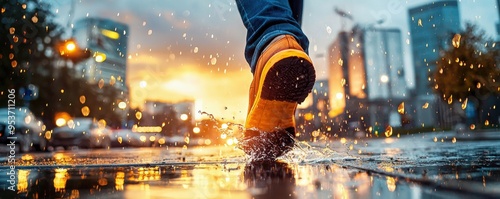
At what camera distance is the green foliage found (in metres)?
22.5

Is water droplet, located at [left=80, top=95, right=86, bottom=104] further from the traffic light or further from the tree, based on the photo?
the tree

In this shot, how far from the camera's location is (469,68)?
80.9 ft

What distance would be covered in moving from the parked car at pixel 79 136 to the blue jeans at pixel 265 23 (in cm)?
1543

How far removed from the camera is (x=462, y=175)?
1.59 metres

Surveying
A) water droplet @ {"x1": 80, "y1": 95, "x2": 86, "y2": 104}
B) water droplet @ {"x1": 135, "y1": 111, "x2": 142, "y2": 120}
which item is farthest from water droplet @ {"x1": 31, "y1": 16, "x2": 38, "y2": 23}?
water droplet @ {"x1": 135, "y1": 111, "x2": 142, "y2": 120}

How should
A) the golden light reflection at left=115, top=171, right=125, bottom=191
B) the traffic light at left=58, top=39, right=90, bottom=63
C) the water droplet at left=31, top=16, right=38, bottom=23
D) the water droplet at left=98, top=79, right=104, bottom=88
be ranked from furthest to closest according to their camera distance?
1. the water droplet at left=98, top=79, right=104, bottom=88
2. the traffic light at left=58, top=39, right=90, bottom=63
3. the water droplet at left=31, top=16, right=38, bottom=23
4. the golden light reflection at left=115, top=171, right=125, bottom=191

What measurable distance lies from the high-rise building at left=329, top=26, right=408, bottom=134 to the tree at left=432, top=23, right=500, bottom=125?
31397mm

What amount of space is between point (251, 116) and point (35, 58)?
19.5m

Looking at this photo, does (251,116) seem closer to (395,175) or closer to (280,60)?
(280,60)

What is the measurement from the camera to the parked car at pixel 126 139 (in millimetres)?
19922

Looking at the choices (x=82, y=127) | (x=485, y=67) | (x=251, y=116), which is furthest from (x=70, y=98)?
(x=251, y=116)

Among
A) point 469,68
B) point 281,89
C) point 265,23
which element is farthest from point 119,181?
point 469,68

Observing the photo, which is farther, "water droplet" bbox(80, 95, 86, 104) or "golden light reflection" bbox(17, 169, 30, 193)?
"water droplet" bbox(80, 95, 86, 104)

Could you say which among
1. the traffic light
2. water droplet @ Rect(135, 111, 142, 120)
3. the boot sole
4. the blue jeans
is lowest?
the boot sole
